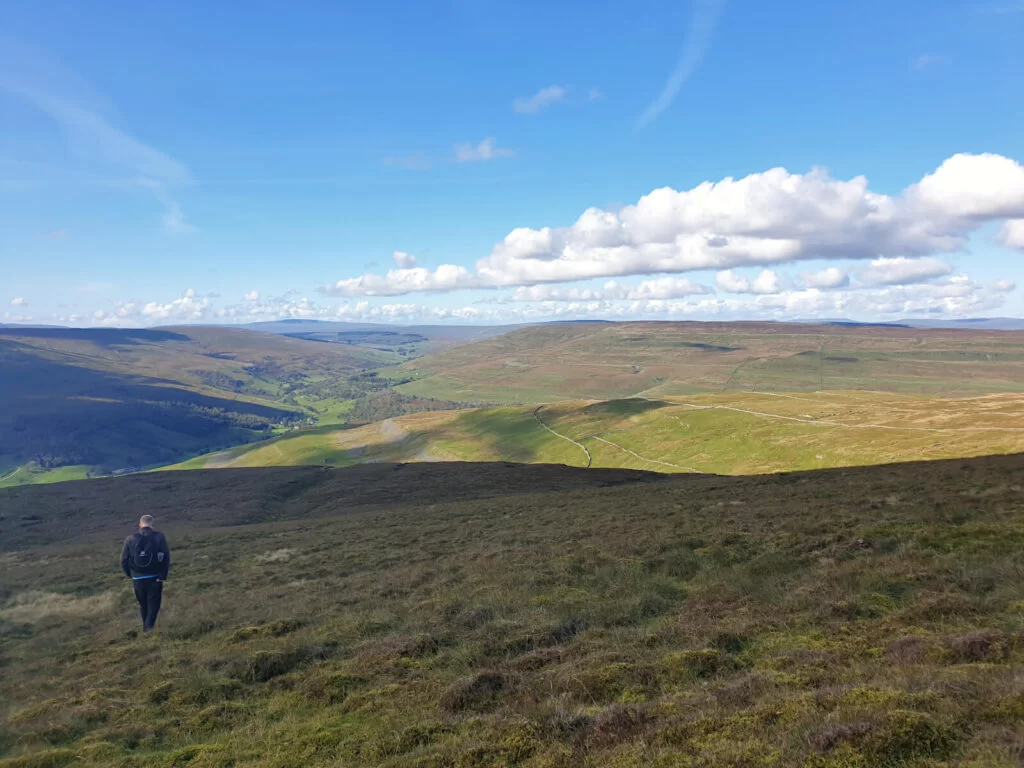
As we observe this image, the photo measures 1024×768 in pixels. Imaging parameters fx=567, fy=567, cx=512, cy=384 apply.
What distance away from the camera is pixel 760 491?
33.1 meters

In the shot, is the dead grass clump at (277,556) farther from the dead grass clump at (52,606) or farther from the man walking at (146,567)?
the man walking at (146,567)

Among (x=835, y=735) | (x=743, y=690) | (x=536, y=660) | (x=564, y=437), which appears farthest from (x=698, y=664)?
(x=564, y=437)

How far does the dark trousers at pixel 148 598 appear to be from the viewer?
16000 mm

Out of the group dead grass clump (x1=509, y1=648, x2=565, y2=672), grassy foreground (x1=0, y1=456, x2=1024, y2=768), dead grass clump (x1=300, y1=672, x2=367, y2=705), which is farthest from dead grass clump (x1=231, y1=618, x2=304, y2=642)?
dead grass clump (x1=509, y1=648, x2=565, y2=672)

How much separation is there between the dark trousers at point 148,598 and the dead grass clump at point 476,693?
11164 millimetres

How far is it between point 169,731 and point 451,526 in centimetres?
2227

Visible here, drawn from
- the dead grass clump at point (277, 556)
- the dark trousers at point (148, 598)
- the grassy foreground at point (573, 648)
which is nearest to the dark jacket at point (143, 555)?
the dark trousers at point (148, 598)

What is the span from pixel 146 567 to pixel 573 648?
1259 centimetres

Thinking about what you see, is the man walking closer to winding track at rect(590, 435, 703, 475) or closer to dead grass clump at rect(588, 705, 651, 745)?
dead grass clump at rect(588, 705, 651, 745)

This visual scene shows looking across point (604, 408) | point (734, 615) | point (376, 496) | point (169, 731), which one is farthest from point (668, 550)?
point (604, 408)

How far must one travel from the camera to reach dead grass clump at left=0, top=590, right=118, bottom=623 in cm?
1947

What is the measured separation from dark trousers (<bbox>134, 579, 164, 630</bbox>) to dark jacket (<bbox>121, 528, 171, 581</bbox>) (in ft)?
0.71

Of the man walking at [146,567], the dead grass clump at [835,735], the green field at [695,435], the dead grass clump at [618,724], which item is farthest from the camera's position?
the green field at [695,435]

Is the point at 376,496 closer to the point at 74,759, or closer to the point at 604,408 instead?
the point at 74,759
